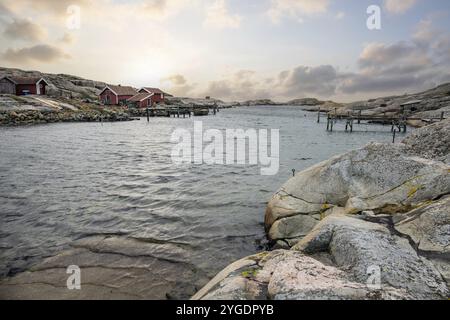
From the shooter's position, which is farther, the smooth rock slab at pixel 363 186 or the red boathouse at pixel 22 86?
the red boathouse at pixel 22 86

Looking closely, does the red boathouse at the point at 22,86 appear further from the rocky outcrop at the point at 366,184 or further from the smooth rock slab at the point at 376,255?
the smooth rock slab at the point at 376,255

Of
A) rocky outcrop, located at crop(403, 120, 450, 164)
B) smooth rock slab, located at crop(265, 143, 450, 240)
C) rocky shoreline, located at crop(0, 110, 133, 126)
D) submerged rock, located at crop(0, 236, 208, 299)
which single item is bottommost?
submerged rock, located at crop(0, 236, 208, 299)

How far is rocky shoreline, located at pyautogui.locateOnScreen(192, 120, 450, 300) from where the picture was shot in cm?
299

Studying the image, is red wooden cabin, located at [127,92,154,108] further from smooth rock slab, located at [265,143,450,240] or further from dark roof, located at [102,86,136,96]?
smooth rock slab, located at [265,143,450,240]

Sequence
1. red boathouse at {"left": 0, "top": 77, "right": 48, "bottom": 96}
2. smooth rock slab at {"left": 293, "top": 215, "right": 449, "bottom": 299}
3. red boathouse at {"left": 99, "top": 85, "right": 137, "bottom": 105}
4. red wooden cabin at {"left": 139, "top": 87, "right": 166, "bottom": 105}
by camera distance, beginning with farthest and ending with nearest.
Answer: red wooden cabin at {"left": 139, "top": 87, "right": 166, "bottom": 105} < red boathouse at {"left": 99, "top": 85, "right": 137, "bottom": 105} < red boathouse at {"left": 0, "top": 77, "right": 48, "bottom": 96} < smooth rock slab at {"left": 293, "top": 215, "right": 449, "bottom": 299}

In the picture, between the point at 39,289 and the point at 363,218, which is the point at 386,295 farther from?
the point at 39,289

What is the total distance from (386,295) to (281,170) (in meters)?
12.5

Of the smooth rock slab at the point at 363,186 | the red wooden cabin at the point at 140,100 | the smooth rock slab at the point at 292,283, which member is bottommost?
the smooth rock slab at the point at 292,283

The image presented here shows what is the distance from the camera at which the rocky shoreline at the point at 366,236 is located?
299 centimetres

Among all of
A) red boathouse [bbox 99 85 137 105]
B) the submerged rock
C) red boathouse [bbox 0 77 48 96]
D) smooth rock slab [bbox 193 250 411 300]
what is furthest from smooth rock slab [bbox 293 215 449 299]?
red boathouse [bbox 99 85 137 105]

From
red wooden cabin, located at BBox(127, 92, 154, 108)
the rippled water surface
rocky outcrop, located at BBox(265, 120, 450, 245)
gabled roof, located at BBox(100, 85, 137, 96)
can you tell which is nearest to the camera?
rocky outcrop, located at BBox(265, 120, 450, 245)

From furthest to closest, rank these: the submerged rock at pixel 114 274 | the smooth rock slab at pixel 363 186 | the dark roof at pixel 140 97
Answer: the dark roof at pixel 140 97, the smooth rock slab at pixel 363 186, the submerged rock at pixel 114 274

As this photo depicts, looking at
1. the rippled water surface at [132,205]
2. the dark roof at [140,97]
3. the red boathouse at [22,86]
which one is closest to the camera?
the rippled water surface at [132,205]

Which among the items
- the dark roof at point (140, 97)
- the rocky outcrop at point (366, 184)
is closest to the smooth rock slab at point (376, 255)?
the rocky outcrop at point (366, 184)
